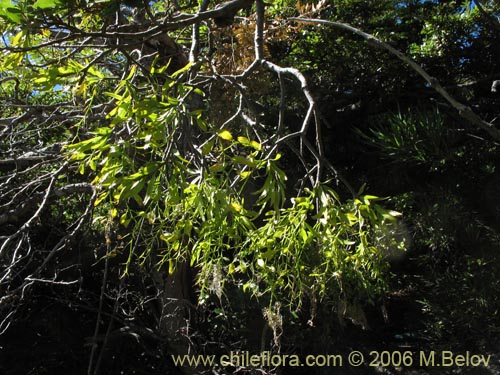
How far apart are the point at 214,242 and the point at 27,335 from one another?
119 inches

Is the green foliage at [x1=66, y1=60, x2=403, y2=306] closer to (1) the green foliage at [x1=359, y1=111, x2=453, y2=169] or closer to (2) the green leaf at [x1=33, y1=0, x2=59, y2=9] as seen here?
(2) the green leaf at [x1=33, y1=0, x2=59, y2=9]

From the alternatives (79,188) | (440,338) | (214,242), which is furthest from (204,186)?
(440,338)

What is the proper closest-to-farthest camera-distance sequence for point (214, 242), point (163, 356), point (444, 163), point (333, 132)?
1. point (214, 242)
2. point (444, 163)
3. point (333, 132)
4. point (163, 356)

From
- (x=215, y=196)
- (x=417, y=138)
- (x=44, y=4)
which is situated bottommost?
(x=215, y=196)

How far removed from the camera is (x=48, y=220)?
4.08 m

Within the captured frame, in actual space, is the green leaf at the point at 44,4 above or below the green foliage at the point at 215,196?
above

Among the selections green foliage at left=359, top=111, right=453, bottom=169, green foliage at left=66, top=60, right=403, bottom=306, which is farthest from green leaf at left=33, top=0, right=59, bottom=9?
green foliage at left=359, top=111, right=453, bottom=169

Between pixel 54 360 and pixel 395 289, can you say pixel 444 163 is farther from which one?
pixel 54 360

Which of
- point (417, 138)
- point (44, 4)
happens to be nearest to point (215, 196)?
point (44, 4)

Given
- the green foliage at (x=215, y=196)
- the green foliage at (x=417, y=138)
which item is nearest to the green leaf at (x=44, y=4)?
the green foliage at (x=215, y=196)

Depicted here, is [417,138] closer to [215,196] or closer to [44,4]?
[215,196]

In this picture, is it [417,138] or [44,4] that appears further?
[417,138]

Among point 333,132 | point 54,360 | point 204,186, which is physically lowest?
point 54,360

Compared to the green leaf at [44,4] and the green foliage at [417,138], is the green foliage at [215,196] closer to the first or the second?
the green leaf at [44,4]
